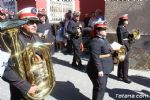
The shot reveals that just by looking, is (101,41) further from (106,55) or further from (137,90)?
(137,90)

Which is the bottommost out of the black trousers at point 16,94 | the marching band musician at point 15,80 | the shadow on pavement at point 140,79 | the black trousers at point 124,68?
the shadow on pavement at point 140,79

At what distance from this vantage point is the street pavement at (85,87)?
25.3 ft

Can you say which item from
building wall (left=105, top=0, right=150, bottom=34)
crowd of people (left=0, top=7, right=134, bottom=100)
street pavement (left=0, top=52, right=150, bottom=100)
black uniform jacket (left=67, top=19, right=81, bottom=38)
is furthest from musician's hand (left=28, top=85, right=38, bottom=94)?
building wall (left=105, top=0, right=150, bottom=34)

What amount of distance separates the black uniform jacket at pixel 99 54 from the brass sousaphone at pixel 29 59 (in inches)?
90.8

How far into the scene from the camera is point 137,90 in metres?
8.21

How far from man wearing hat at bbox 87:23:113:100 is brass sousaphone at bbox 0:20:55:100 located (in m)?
2.31

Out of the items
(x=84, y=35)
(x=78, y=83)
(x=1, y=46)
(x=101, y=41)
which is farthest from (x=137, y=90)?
(x=84, y=35)

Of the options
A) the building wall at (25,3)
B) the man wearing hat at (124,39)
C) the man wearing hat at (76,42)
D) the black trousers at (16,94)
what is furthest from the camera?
the building wall at (25,3)

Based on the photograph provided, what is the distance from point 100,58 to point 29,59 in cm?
276

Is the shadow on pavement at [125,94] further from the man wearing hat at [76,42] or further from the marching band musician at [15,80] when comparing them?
the marching band musician at [15,80]

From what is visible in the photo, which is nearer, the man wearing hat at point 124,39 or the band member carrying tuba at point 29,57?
the band member carrying tuba at point 29,57

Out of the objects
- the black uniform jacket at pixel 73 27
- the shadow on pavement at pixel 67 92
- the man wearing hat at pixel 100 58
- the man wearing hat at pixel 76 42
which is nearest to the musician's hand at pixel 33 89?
the man wearing hat at pixel 100 58

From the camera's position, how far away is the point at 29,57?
13.5 feet

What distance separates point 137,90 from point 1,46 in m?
4.85
